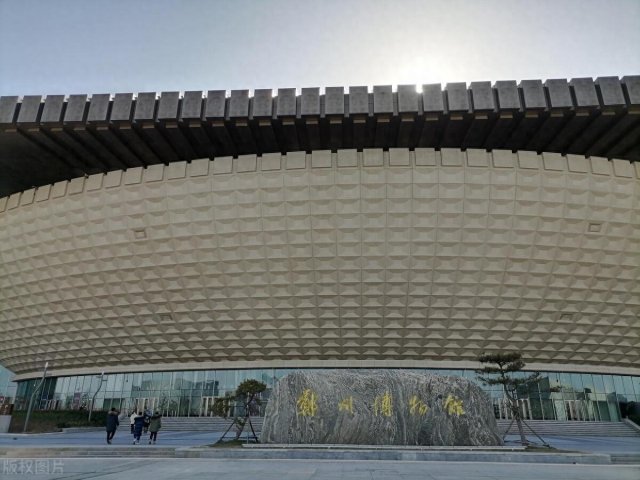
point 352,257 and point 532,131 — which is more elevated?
point 532,131

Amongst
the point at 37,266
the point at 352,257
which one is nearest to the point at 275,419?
the point at 352,257

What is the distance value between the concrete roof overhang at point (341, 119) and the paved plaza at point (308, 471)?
1514cm

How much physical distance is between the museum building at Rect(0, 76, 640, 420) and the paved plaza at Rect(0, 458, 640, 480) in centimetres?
1368

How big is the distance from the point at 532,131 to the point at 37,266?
30.6 m

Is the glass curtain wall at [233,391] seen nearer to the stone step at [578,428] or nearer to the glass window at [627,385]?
the glass window at [627,385]

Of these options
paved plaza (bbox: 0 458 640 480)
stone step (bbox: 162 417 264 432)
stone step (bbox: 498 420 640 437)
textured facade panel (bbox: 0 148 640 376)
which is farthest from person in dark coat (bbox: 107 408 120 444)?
stone step (bbox: 498 420 640 437)

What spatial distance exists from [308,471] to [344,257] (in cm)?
1522

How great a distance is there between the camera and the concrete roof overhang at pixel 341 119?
19.6 meters

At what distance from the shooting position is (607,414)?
31.4m

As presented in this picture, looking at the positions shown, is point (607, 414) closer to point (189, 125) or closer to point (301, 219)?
point (301, 219)

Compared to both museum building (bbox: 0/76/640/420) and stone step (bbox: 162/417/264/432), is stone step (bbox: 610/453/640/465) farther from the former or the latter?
stone step (bbox: 162/417/264/432)

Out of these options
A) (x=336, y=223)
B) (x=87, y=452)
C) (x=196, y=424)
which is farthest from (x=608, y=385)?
(x=87, y=452)

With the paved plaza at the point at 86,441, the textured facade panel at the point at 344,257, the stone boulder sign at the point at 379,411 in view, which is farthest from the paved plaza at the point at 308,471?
the textured facade panel at the point at 344,257

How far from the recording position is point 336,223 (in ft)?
76.9
